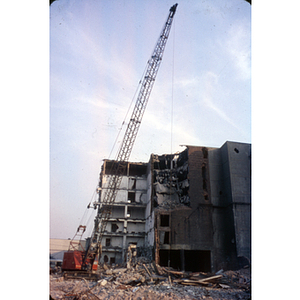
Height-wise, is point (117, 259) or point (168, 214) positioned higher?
point (168, 214)

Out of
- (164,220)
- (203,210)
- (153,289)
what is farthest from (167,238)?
(153,289)

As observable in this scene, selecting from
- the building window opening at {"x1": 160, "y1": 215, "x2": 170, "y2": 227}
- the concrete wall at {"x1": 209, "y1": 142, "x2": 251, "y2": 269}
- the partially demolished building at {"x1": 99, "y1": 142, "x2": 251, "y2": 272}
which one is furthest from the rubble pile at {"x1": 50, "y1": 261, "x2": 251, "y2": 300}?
the building window opening at {"x1": 160, "y1": 215, "x2": 170, "y2": 227}

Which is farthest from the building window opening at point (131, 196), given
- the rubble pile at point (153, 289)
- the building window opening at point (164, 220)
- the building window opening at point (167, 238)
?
the rubble pile at point (153, 289)

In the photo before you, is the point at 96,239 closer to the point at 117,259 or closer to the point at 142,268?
the point at 117,259

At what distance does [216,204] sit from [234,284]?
36.2 feet

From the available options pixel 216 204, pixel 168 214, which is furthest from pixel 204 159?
pixel 168 214

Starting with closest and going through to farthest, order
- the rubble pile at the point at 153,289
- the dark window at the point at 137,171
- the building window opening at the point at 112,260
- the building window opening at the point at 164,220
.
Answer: the rubble pile at the point at 153,289 < the building window opening at the point at 164,220 < the building window opening at the point at 112,260 < the dark window at the point at 137,171

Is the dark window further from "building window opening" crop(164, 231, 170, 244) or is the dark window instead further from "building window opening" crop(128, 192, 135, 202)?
"building window opening" crop(164, 231, 170, 244)

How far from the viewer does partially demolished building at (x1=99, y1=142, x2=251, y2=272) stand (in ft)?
86.3

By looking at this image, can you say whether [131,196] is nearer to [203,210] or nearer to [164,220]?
[164,220]

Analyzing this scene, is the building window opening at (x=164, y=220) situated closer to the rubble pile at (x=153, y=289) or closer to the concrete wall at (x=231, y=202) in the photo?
the concrete wall at (x=231, y=202)

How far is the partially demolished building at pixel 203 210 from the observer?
86.3 feet

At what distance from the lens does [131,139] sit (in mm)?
28750

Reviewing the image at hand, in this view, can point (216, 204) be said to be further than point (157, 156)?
No
